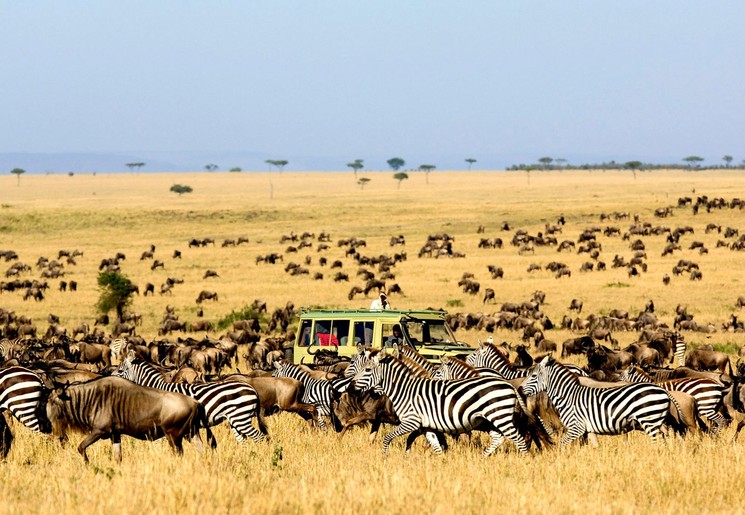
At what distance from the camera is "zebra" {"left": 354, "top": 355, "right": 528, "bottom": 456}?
12.7m

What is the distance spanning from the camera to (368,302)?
43844mm

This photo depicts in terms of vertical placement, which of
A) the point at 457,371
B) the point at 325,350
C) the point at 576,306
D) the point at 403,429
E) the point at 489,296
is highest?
the point at 457,371

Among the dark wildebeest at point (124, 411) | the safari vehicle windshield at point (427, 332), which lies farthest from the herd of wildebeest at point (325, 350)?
the safari vehicle windshield at point (427, 332)

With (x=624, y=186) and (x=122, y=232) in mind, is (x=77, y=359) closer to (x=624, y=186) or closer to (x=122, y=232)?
(x=122, y=232)

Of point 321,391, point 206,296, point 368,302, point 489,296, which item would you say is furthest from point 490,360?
point 206,296

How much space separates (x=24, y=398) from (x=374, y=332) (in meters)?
6.88

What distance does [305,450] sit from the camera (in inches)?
543

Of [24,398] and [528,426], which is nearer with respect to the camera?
[528,426]

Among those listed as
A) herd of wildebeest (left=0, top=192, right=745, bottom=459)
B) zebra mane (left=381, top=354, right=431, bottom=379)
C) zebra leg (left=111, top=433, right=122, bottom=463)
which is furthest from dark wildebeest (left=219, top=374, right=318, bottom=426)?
zebra leg (left=111, top=433, right=122, bottom=463)

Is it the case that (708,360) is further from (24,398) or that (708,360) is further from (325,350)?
(24,398)

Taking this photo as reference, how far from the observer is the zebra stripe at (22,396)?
1366 cm

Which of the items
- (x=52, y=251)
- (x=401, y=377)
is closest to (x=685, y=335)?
(x=401, y=377)

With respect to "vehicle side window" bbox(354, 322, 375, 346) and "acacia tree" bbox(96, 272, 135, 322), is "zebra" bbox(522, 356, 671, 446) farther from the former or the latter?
"acacia tree" bbox(96, 272, 135, 322)

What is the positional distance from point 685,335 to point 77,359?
17.4 meters
